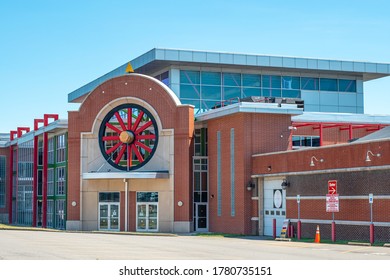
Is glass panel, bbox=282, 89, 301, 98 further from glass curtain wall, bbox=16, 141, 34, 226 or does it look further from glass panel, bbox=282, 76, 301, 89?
glass curtain wall, bbox=16, 141, 34, 226

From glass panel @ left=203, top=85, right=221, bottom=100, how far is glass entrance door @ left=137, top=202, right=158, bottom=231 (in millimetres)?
13295

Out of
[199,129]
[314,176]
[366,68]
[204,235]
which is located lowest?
[204,235]

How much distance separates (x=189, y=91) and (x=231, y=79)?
3943 mm

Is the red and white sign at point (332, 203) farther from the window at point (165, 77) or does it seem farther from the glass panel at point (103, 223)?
the window at point (165, 77)

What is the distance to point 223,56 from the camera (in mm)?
60000

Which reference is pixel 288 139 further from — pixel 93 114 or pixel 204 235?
pixel 93 114

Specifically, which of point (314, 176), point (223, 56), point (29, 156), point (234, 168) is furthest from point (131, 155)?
point (29, 156)

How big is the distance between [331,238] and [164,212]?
49.0ft

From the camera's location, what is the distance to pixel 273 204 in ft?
143

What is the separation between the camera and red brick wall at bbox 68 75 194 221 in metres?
48.8

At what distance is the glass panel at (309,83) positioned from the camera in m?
64.0

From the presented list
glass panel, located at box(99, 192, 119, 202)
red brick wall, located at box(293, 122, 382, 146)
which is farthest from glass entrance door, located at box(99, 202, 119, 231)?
red brick wall, located at box(293, 122, 382, 146)

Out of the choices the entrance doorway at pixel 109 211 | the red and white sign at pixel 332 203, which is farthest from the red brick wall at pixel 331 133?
the red and white sign at pixel 332 203

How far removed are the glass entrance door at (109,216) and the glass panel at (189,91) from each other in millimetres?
12273
